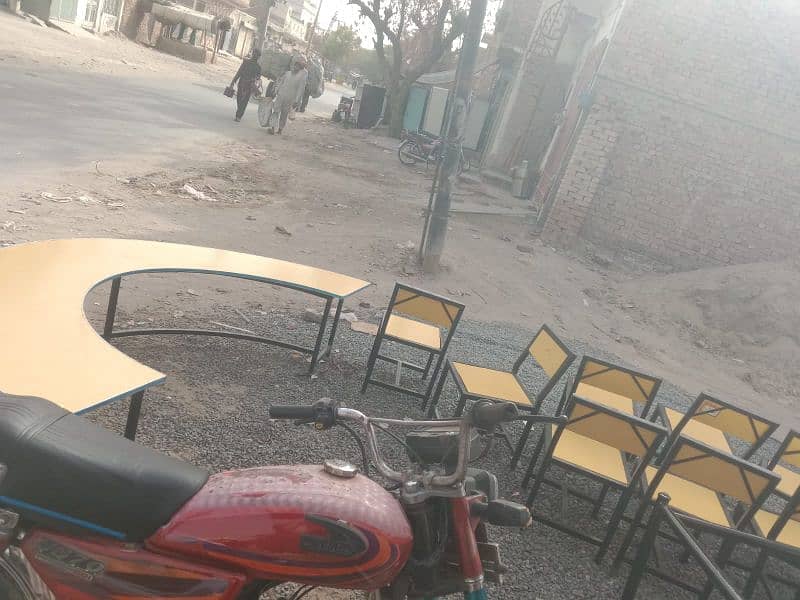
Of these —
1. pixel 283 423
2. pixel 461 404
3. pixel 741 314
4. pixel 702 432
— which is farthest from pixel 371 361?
pixel 741 314

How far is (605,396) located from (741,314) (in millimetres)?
5984

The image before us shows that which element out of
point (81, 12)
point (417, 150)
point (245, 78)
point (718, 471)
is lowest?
point (718, 471)

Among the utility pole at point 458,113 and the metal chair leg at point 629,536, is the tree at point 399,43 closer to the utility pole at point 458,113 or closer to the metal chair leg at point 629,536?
the utility pole at point 458,113

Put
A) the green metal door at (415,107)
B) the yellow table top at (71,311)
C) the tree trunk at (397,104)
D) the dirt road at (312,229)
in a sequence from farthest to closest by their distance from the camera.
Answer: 1. the green metal door at (415,107)
2. the tree trunk at (397,104)
3. the dirt road at (312,229)
4. the yellow table top at (71,311)

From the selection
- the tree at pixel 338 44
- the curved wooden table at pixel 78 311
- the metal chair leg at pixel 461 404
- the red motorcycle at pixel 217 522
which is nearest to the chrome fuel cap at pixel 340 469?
the red motorcycle at pixel 217 522

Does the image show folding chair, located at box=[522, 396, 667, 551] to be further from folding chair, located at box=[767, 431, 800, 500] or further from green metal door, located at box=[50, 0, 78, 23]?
green metal door, located at box=[50, 0, 78, 23]

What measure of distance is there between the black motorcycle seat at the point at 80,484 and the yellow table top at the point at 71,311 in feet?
1.93

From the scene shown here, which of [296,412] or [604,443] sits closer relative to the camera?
[296,412]

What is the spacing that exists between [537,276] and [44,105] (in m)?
9.18

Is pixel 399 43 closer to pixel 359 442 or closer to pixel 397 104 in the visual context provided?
pixel 397 104

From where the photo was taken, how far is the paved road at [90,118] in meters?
8.67

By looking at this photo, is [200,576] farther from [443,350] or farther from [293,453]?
[443,350]

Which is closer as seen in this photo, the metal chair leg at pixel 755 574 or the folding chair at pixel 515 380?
the metal chair leg at pixel 755 574

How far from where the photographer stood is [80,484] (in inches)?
68.7
